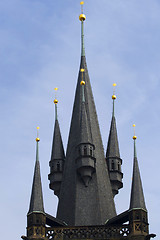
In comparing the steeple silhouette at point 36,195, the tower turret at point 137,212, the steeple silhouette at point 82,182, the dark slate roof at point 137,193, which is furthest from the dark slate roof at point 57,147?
the tower turret at point 137,212

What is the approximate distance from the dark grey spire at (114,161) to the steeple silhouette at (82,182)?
0.82 meters

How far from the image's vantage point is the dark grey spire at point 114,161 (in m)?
55.8

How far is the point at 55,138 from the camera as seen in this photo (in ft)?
189

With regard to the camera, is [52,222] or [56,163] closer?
[52,222]

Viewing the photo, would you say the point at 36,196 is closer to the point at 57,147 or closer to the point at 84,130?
the point at 84,130

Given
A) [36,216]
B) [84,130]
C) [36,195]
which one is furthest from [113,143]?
[36,216]

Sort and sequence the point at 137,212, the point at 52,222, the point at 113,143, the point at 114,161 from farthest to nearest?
the point at 113,143 → the point at 114,161 → the point at 52,222 → the point at 137,212

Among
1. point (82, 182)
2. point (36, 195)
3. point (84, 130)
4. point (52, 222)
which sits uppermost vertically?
point (84, 130)

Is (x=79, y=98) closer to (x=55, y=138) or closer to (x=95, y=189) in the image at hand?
(x=55, y=138)

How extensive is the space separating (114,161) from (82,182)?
3.06 m

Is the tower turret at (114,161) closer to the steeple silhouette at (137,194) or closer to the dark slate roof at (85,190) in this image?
the dark slate roof at (85,190)

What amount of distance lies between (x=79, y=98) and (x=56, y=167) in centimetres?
374

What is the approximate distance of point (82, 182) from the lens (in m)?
54.0

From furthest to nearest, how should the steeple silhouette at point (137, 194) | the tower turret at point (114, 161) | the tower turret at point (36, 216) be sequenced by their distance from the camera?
the tower turret at point (114, 161) < the steeple silhouette at point (137, 194) < the tower turret at point (36, 216)
